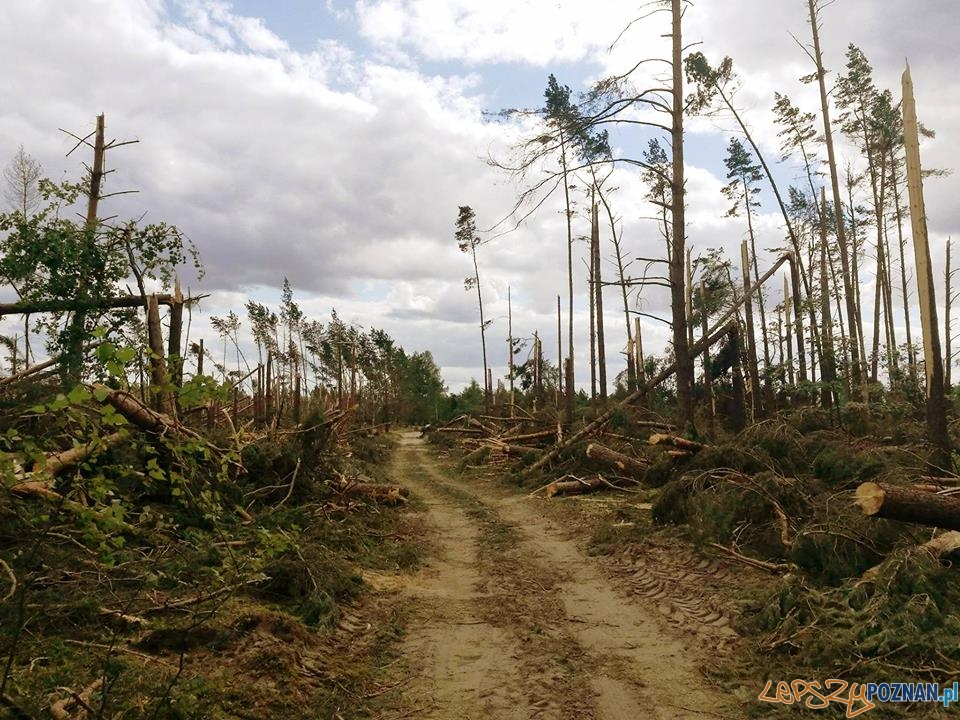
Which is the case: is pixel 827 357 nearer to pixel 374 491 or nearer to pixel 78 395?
pixel 374 491

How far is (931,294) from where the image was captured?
9.53 meters

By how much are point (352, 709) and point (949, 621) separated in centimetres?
423

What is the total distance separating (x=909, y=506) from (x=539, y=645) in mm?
3176

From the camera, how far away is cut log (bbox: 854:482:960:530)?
4973 millimetres

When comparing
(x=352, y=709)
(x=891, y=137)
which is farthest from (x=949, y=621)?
(x=891, y=137)

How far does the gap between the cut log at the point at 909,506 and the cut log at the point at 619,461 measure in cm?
725

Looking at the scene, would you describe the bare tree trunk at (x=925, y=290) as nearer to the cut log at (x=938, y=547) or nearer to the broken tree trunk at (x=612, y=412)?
the cut log at (x=938, y=547)

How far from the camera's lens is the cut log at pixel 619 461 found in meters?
12.5

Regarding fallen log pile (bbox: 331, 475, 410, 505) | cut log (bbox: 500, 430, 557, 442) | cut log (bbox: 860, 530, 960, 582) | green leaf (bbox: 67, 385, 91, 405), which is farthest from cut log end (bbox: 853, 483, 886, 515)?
cut log (bbox: 500, 430, 557, 442)

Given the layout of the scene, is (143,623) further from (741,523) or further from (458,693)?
(741,523)

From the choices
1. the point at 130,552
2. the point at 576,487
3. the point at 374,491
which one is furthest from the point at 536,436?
the point at 130,552

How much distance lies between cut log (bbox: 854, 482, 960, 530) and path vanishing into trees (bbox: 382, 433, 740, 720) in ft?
6.01

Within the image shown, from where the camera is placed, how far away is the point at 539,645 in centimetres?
507

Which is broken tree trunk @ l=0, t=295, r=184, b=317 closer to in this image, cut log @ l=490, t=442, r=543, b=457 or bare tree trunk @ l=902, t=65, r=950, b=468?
cut log @ l=490, t=442, r=543, b=457
